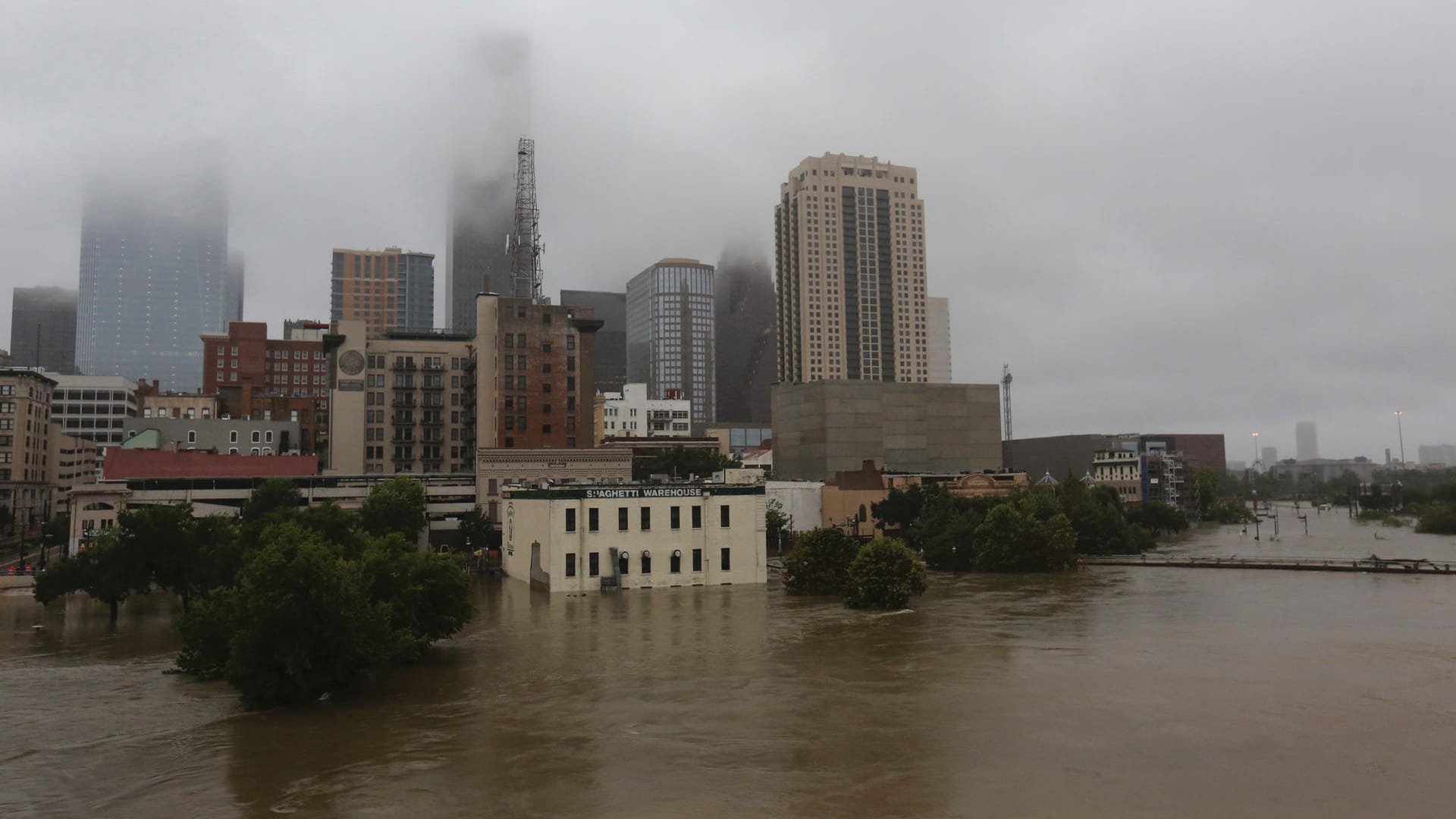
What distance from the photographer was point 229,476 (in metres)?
101

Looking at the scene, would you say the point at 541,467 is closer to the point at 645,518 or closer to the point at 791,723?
the point at 645,518

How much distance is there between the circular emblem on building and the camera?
125875mm

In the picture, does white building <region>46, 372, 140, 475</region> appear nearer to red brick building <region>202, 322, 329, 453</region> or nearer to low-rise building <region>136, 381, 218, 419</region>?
low-rise building <region>136, 381, 218, 419</region>

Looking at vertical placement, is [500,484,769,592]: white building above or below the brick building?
below

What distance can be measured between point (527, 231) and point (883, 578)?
316ft

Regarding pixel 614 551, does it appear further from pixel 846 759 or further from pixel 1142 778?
pixel 1142 778

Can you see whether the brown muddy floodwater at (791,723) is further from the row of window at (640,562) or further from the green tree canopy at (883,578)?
the row of window at (640,562)

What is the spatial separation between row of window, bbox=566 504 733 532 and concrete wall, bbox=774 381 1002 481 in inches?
2970

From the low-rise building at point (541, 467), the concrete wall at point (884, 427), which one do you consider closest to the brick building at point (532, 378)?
the low-rise building at point (541, 467)

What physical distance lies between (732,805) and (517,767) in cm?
671

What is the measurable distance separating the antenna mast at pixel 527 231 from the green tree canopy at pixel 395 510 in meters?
47.0

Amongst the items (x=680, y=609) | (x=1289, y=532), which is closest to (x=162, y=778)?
(x=680, y=609)

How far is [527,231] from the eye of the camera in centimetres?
13825

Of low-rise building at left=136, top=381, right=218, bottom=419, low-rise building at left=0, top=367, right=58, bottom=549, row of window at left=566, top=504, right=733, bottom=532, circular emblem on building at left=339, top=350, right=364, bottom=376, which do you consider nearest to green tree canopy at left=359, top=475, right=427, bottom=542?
row of window at left=566, top=504, right=733, bottom=532
